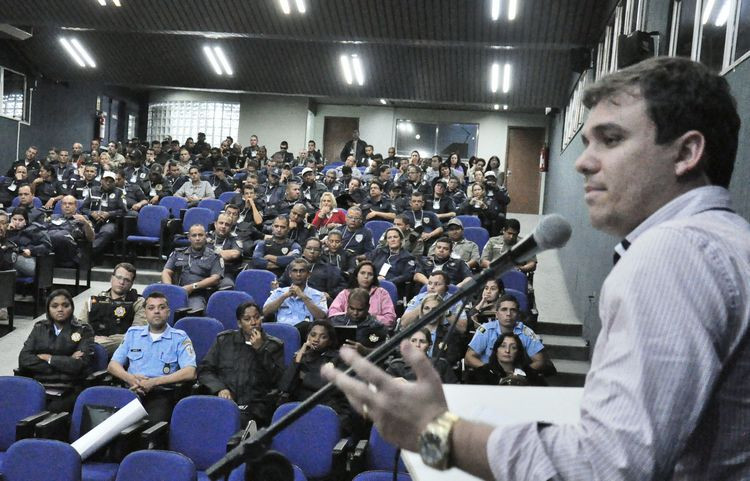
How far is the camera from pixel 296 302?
21.7ft

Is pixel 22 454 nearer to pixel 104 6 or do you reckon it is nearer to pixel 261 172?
pixel 261 172

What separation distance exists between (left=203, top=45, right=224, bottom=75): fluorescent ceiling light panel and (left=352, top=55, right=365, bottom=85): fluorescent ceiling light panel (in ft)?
9.02

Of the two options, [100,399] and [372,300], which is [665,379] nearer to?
[100,399]

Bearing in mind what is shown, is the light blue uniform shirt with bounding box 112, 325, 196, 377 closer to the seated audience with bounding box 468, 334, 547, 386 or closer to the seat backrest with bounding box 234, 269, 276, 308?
the seat backrest with bounding box 234, 269, 276, 308

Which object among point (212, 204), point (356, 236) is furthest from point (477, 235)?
point (212, 204)

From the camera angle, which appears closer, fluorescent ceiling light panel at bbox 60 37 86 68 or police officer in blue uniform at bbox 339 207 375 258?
police officer in blue uniform at bbox 339 207 375 258

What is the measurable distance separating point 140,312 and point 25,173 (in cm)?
647

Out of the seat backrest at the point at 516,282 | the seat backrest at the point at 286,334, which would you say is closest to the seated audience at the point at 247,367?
the seat backrest at the point at 286,334

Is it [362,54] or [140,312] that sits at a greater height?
[362,54]

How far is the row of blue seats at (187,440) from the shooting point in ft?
12.9

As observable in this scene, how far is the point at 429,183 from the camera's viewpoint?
474 inches

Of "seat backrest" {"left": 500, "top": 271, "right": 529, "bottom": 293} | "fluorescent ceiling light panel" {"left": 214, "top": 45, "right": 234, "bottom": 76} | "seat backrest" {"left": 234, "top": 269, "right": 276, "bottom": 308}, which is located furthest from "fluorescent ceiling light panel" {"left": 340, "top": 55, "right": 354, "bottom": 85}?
"seat backrest" {"left": 500, "top": 271, "right": 529, "bottom": 293}

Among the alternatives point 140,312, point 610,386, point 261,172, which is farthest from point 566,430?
point 261,172

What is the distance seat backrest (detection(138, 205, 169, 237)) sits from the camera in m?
9.75
